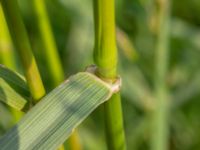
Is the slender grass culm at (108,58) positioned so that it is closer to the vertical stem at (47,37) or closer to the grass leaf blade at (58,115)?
the grass leaf blade at (58,115)

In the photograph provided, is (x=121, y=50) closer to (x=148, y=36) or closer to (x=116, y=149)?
(x=148, y=36)

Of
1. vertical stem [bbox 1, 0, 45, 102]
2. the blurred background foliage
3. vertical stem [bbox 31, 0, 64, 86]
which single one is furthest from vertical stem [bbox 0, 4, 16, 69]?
the blurred background foliage

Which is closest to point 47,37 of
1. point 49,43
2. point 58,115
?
point 49,43

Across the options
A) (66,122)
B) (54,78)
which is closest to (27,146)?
(66,122)

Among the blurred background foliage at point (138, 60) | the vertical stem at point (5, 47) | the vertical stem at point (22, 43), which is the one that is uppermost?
the vertical stem at point (22, 43)

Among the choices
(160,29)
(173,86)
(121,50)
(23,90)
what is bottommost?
(173,86)

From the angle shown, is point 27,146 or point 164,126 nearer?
point 27,146

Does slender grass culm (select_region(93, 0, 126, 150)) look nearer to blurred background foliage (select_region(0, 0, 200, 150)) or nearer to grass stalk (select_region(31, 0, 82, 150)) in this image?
grass stalk (select_region(31, 0, 82, 150))

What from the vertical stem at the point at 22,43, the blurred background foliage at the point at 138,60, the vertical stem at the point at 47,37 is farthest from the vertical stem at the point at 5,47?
the blurred background foliage at the point at 138,60
